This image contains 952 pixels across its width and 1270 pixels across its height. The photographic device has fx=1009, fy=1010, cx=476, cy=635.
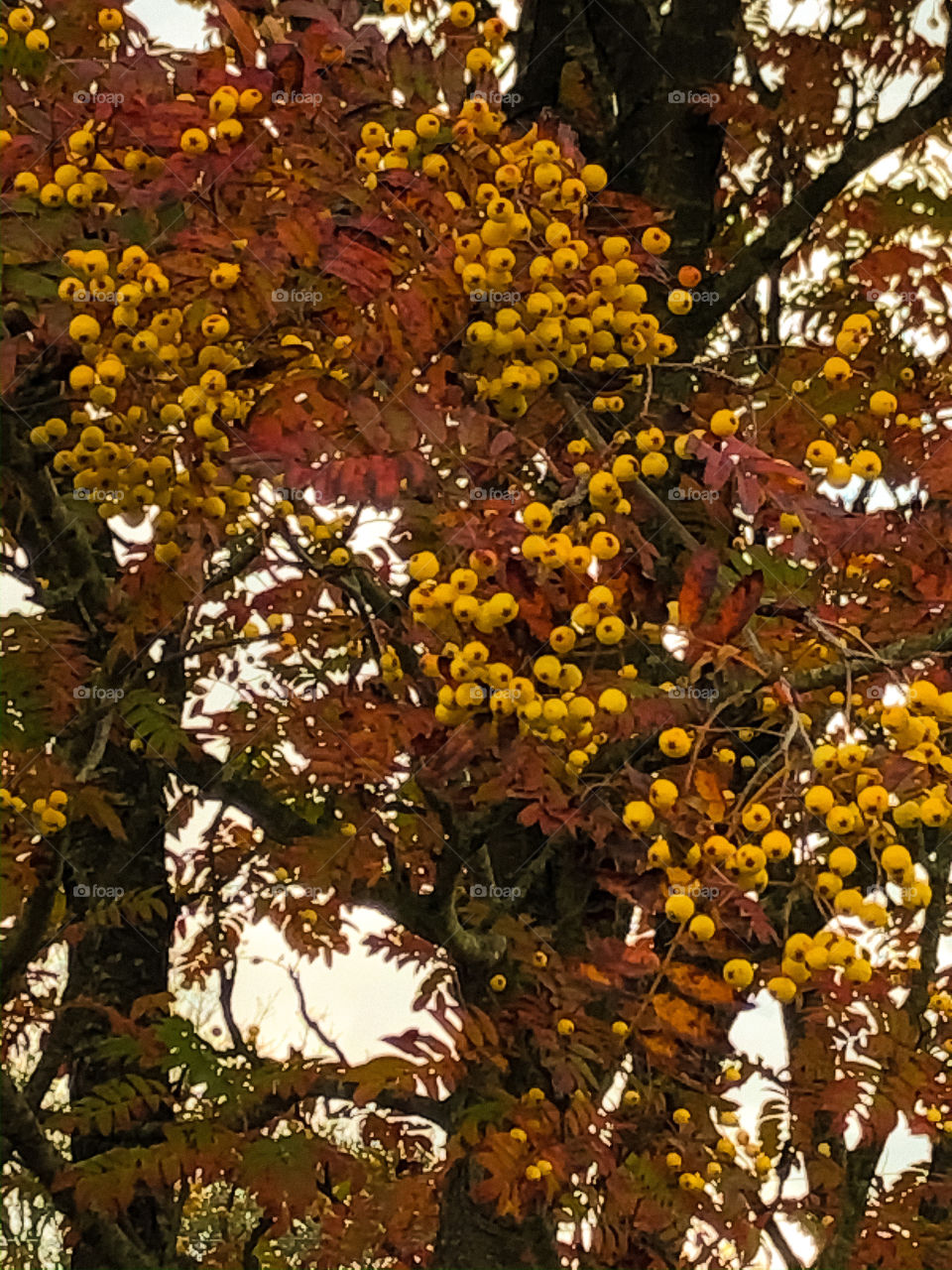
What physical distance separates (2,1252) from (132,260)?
4.11 ft

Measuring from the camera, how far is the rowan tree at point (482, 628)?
2.72 feet

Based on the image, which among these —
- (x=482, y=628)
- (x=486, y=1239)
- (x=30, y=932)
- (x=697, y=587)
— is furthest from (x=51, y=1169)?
(x=697, y=587)

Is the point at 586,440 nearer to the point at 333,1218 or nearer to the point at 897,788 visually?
the point at 897,788

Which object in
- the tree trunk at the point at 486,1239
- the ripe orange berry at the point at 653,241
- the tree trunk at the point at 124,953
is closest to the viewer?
the ripe orange berry at the point at 653,241

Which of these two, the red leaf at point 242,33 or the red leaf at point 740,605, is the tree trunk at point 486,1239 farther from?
the red leaf at point 242,33

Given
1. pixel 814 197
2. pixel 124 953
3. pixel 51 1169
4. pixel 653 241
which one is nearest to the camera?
pixel 653 241

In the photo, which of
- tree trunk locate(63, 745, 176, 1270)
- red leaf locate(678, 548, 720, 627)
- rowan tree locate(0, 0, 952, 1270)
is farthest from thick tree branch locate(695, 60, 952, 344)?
tree trunk locate(63, 745, 176, 1270)

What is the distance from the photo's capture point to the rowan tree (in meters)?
0.83

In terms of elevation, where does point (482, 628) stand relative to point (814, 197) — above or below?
below

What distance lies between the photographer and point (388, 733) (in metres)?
1.07

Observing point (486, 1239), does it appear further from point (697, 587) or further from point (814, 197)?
point (814, 197)

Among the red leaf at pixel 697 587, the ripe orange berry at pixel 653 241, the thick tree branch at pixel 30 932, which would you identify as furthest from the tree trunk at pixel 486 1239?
the ripe orange berry at pixel 653 241

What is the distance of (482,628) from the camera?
0.79 m

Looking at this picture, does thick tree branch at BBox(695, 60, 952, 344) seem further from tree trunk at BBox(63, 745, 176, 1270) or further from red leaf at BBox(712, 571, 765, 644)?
tree trunk at BBox(63, 745, 176, 1270)
